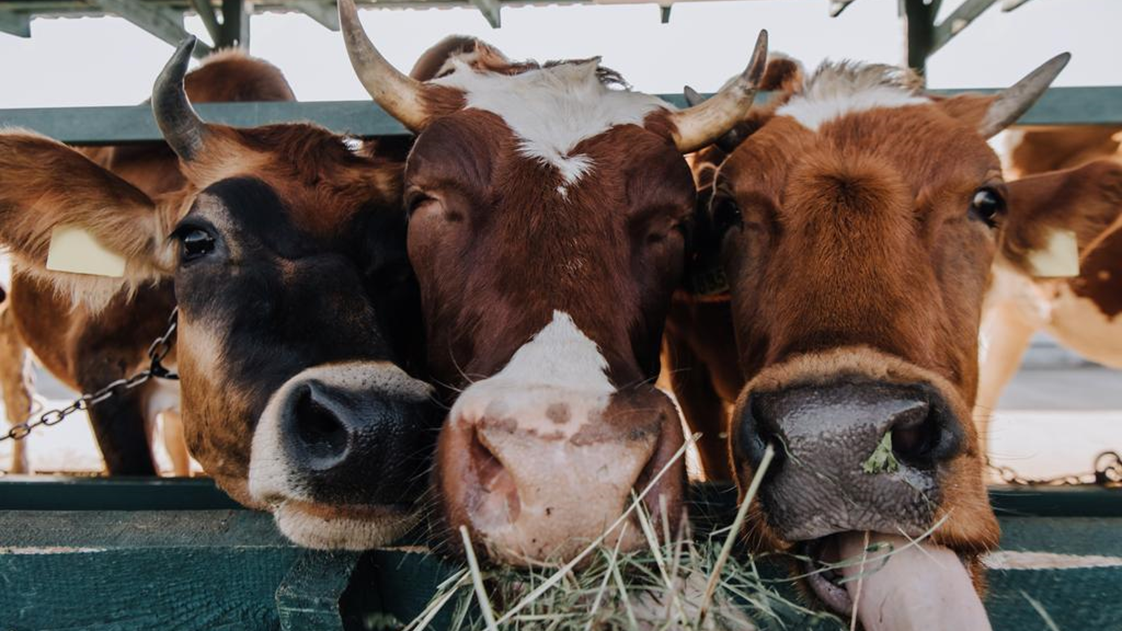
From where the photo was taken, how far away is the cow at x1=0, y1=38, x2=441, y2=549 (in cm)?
195

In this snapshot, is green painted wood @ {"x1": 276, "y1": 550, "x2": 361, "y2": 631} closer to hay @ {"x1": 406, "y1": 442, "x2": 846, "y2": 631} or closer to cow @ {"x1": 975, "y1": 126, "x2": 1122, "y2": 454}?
hay @ {"x1": 406, "y1": 442, "x2": 846, "y2": 631}

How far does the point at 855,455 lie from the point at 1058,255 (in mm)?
2194

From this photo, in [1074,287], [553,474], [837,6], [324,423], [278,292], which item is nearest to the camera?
[553,474]

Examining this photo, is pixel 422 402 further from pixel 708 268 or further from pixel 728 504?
pixel 708 268

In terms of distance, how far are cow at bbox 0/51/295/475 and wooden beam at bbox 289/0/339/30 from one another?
6.31 ft

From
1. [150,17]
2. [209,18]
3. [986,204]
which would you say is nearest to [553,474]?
[986,204]

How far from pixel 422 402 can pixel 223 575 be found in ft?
2.08

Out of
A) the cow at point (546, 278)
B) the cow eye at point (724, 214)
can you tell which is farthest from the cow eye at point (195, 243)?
the cow eye at point (724, 214)

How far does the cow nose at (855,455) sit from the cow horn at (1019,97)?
137 cm

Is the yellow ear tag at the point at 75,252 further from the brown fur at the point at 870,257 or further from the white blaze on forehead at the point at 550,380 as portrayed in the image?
Result: the brown fur at the point at 870,257

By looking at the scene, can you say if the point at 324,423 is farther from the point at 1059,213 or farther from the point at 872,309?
the point at 1059,213

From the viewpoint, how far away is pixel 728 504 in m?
2.22

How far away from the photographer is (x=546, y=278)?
1939 millimetres

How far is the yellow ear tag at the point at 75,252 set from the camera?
9.06ft
